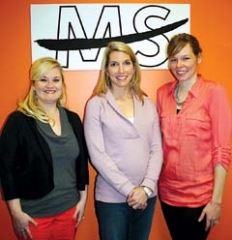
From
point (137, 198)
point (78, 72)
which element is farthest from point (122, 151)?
point (78, 72)

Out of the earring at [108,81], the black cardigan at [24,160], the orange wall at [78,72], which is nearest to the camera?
the black cardigan at [24,160]

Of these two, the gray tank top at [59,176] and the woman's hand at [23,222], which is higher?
the gray tank top at [59,176]

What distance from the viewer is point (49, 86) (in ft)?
5.45

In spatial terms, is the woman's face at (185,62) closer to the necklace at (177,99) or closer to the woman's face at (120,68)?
the necklace at (177,99)

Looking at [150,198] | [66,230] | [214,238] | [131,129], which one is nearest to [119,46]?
[131,129]

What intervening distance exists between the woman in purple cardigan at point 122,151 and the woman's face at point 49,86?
20cm

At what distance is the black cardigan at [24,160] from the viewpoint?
158 centimetres

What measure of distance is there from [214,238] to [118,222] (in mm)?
900

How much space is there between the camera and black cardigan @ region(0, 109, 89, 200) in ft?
5.20

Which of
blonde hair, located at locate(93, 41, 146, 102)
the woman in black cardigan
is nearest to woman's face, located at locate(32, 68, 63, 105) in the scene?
the woman in black cardigan

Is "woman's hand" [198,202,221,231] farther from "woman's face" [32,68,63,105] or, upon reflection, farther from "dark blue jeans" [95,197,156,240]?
"woman's face" [32,68,63,105]

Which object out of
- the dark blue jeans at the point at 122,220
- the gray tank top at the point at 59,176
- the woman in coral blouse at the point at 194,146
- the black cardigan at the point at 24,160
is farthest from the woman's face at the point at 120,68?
the dark blue jeans at the point at 122,220

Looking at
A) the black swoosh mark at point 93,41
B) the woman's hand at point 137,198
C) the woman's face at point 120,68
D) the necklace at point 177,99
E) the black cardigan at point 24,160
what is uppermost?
the black swoosh mark at point 93,41

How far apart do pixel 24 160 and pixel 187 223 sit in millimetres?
903
